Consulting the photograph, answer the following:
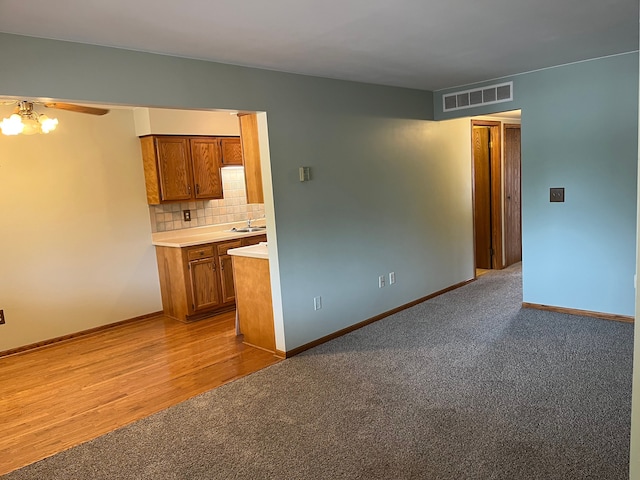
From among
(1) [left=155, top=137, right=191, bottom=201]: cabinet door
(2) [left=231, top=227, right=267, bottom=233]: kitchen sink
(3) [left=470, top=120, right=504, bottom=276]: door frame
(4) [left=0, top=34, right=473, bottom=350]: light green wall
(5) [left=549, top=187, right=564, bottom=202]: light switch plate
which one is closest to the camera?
(4) [left=0, top=34, right=473, bottom=350]: light green wall

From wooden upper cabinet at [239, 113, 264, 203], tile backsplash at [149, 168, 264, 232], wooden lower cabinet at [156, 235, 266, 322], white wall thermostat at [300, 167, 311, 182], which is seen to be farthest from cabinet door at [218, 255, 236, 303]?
white wall thermostat at [300, 167, 311, 182]

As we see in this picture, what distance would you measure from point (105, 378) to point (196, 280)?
1.62 meters

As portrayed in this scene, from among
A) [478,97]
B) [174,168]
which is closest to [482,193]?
[478,97]

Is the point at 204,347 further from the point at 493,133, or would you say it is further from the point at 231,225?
the point at 493,133

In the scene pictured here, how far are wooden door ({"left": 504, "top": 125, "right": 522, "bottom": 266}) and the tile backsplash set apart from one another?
3504 mm

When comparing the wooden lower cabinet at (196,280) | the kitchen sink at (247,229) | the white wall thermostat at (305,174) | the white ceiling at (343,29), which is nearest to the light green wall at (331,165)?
the white wall thermostat at (305,174)

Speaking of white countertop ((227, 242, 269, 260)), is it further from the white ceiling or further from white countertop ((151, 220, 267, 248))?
the white ceiling

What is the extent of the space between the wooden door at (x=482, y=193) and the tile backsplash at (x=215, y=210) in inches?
120

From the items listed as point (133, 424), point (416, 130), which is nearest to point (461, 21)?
point (416, 130)

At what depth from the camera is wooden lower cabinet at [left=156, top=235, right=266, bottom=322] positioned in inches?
205

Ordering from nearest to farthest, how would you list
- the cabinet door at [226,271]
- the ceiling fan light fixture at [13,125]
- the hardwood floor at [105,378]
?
the hardwood floor at [105,378]
the ceiling fan light fixture at [13,125]
the cabinet door at [226,271]

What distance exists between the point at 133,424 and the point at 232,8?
2.51 meters

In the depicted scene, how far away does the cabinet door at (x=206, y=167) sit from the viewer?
562 cm

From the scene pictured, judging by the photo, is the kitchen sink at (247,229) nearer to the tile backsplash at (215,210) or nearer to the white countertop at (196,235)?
the white countertop at (196,235)
